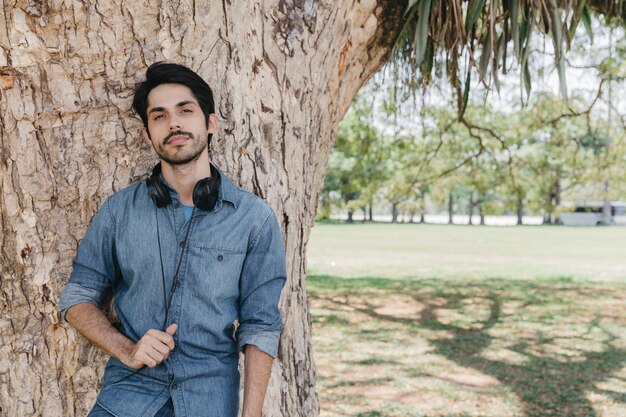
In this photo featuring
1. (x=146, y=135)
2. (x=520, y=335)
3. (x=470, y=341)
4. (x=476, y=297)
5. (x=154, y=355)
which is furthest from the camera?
(x=476, y=297)

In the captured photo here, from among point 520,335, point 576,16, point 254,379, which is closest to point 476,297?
point 520,335

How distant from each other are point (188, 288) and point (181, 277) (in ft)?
0.13

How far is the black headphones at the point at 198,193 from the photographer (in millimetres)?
1908

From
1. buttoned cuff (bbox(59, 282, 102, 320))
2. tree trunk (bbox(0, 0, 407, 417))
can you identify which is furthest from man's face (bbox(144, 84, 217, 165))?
buttoned cuff (bbox(59, 282, 102, 320))

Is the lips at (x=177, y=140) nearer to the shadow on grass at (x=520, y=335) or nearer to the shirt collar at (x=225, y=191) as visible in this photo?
the shirt collar at (x=225, y=191)

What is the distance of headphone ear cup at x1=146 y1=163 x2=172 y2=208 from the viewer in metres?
1.91

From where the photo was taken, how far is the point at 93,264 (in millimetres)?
1929

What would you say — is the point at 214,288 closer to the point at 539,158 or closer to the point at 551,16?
the point at 551,16

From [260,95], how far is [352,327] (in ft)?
20.8

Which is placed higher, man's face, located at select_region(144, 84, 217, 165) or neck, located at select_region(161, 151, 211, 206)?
man's face, located at select_region(144, 84, 217, 165)

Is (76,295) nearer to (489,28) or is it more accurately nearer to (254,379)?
(254,379)

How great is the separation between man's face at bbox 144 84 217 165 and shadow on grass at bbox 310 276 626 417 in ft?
11.7

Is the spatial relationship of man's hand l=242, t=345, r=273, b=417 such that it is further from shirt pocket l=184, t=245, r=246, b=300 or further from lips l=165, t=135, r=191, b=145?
lips l=165, t=135, r=191, b=145

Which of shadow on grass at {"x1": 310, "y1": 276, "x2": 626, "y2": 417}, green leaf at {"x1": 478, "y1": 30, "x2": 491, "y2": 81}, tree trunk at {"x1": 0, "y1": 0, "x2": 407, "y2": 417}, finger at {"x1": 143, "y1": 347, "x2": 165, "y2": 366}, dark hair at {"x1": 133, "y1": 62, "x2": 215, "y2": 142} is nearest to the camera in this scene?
finger at {"x1": 143, "y1": 347, "x2": 165, "y2": 366}
